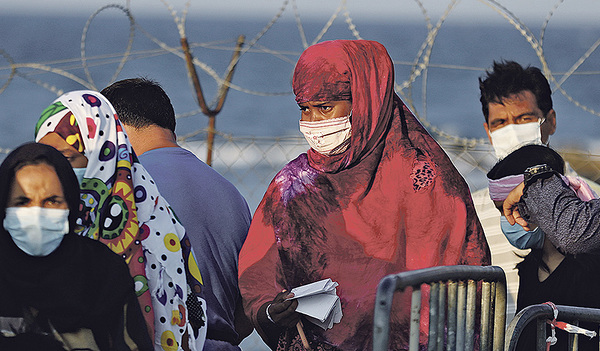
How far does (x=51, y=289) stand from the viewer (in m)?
2.51

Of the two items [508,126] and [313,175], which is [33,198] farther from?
[508,126]

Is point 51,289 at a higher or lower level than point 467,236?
higher

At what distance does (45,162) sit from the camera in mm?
2570

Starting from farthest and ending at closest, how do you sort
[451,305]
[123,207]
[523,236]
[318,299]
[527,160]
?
[523,236] → [527,160] → [318,299] → [123,207] → [451,305]

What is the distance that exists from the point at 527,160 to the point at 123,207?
55.9 inches

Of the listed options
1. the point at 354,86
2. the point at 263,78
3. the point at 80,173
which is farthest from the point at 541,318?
the point at 263,78

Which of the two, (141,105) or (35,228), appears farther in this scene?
(141,105)

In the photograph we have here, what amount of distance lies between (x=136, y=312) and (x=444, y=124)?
828 inches

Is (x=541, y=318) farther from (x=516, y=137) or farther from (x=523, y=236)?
(x=516, y=137)

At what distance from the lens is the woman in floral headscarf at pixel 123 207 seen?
9.09 feet

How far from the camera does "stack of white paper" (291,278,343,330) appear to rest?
325 cm

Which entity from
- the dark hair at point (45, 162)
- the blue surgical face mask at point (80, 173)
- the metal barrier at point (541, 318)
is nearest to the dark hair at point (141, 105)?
the blue surgical face mask at point (80, 173)

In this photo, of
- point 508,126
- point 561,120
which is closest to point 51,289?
point 508,126

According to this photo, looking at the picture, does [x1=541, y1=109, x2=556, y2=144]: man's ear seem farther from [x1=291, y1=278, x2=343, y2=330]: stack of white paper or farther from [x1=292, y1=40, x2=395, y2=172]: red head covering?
[x1=291, y1=278, x2=343, y2=330]: stack of white paper
